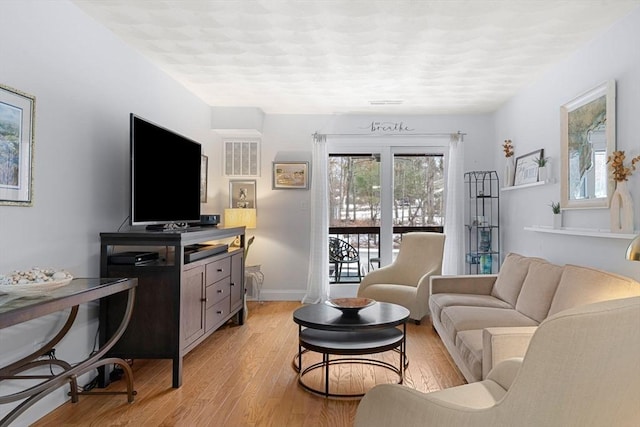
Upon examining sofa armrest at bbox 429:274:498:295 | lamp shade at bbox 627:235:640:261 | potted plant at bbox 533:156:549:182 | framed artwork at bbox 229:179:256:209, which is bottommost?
sofa armrest at bbox 429:274:498:295

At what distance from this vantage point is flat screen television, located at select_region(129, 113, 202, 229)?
9.29 ft

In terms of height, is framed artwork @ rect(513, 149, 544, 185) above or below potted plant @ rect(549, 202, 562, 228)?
above

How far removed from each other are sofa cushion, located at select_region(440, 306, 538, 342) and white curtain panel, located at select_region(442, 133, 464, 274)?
1.88 m

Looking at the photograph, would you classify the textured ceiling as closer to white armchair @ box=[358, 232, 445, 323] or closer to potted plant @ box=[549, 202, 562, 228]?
potted plant @ box=[549, 202, 562, 228]

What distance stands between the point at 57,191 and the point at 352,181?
356cm

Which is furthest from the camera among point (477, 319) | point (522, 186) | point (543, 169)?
point (522, 186)

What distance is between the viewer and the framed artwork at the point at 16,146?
2.04 meters

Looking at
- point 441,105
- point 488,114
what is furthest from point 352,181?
point 488,114

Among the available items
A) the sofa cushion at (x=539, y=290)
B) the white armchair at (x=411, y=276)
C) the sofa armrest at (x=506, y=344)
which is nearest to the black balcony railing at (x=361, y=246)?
the white armchair at (x=411, y=276)

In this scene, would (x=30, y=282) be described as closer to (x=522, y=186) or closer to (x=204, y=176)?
(x=204, y=176)

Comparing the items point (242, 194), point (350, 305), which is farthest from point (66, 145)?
point (242, 194)

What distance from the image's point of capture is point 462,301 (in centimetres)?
338

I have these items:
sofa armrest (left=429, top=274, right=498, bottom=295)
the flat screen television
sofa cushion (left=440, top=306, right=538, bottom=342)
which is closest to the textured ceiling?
the flat screen television

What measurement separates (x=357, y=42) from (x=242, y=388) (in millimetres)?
2622
